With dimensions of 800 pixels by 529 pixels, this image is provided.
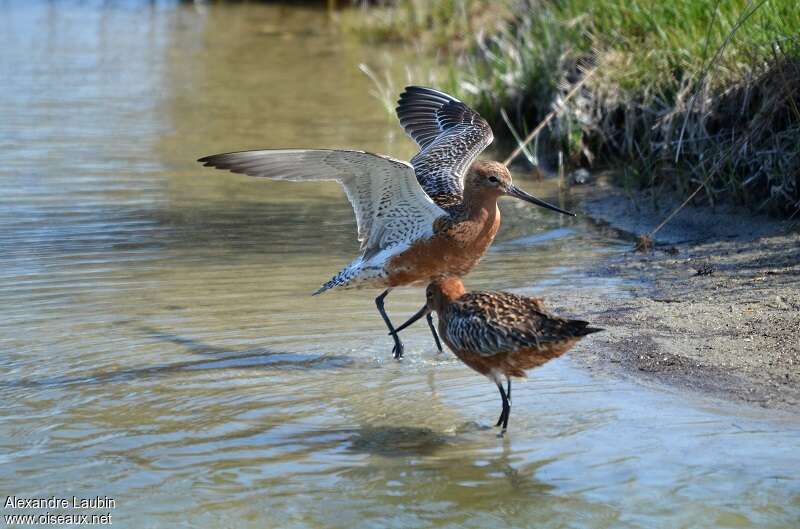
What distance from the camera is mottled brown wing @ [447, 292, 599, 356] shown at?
4.84m

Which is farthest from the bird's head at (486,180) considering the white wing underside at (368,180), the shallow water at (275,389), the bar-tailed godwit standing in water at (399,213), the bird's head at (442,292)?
the bird's head at (442,292)

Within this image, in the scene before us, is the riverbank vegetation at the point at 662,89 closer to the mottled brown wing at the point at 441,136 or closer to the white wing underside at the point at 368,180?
the mottled brown wing at the point at 441,136

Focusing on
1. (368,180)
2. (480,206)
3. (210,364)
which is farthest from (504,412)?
(368,180)

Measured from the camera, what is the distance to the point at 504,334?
4918 millimetres

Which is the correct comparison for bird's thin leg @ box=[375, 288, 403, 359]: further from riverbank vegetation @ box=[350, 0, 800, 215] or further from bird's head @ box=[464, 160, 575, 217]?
riverbank vegetation @ box=[350, 0, 800, 215]

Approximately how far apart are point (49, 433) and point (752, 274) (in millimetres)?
4010

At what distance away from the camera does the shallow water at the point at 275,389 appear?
4.29 metres

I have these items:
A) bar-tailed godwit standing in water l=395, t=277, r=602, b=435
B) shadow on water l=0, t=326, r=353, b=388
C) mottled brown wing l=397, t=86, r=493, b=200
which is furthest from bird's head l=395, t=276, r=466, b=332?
mottled brown wing l=397, t=86, r=493, b=200

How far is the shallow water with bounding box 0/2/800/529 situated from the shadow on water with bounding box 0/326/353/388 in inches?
0.6

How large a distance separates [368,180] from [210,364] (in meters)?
1.36

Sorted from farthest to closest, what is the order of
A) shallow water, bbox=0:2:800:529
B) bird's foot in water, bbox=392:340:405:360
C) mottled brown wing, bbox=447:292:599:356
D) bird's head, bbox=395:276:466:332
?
bird's foot in water, bbox=392:340:405:360
bird's head, bbox=395:276:466:332
mottled brown wing, bbox=447:292:599:356
shallow water, bbox=0:2:800:529

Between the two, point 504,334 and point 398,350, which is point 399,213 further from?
point 504,334

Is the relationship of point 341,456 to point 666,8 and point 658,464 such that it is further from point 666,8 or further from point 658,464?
point 666,8

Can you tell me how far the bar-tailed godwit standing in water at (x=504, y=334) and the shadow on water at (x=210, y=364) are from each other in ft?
2.73
